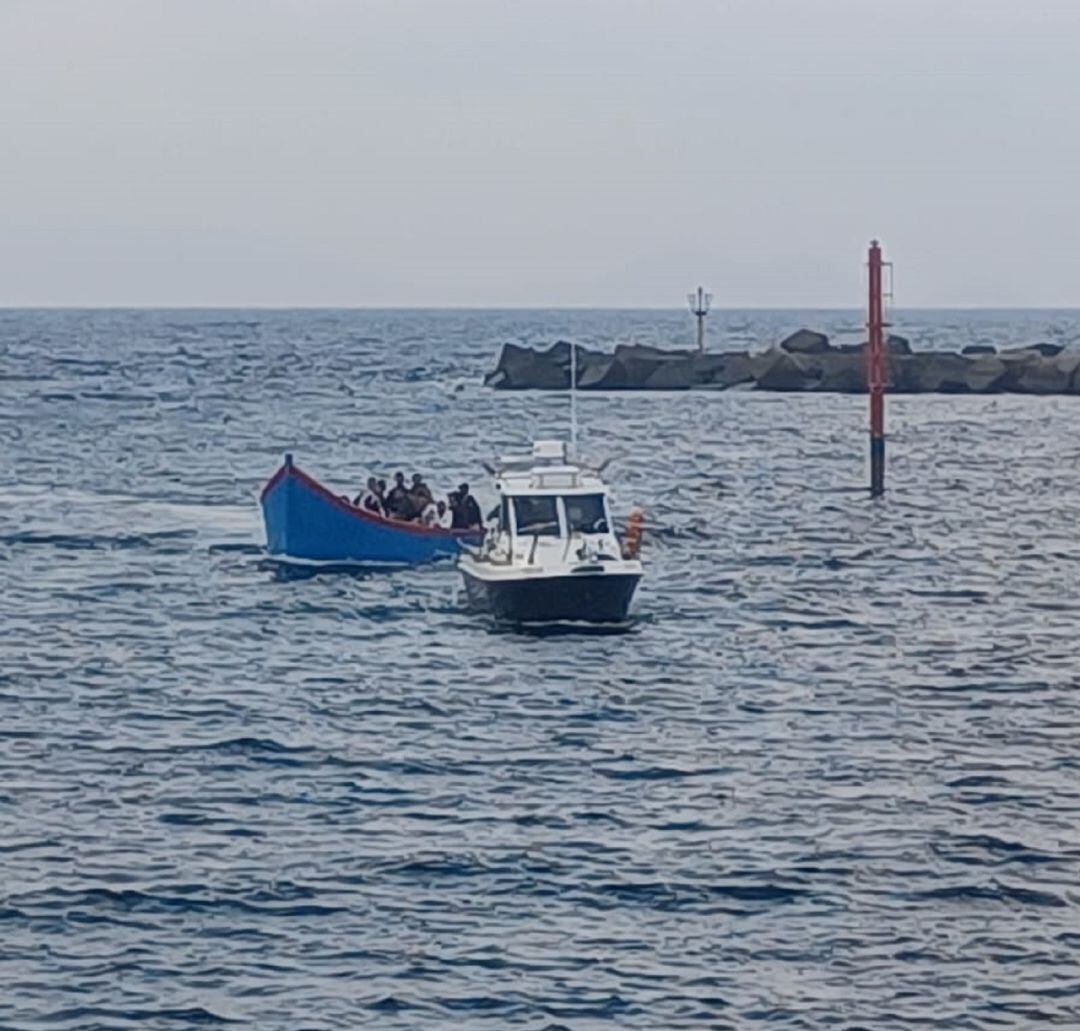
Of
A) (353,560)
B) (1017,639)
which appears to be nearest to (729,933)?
(1017,639)

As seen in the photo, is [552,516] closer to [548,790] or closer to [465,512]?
[465,512]

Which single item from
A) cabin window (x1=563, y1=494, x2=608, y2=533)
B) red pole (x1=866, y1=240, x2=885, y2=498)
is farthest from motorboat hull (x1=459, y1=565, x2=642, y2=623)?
red pole (x1=866, y1=240, x2=885, y2=498)

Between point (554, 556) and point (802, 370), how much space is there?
8922 centimetres

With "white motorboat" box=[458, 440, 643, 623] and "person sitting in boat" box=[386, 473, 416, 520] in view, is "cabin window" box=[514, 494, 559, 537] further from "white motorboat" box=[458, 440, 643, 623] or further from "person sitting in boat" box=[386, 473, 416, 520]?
"person sitting in boat" box=[386, 473, 416, 520]

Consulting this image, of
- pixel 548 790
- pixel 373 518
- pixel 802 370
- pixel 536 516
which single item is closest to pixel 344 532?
pixel 373 518

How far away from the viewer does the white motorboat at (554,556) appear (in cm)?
3903

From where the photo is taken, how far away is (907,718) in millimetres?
32906

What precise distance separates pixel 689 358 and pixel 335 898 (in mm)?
110296

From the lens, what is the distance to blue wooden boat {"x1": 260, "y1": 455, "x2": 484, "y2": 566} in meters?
48.0

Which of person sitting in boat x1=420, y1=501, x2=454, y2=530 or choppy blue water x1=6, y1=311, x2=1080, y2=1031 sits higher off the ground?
person sitting in boat x1=420, y1=501, x2=454, y2=530

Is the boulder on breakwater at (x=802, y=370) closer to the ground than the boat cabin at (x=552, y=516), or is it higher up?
higher up

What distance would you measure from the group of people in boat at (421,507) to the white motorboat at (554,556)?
6308 mm

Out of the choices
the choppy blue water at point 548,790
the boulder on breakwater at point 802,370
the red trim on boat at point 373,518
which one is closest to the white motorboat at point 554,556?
the choppy blue water at point 548,790

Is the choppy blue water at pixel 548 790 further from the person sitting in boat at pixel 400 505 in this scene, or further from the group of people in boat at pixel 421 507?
the person sitting in boat at pixel 400 505
